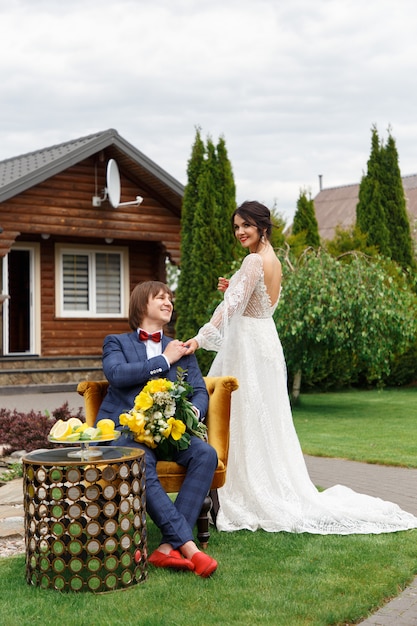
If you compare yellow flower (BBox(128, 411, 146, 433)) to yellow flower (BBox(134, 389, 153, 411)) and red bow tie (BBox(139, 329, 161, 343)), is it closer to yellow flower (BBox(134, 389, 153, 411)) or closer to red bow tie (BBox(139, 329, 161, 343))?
yellow flower (BBox(134, 389, 153, 411))

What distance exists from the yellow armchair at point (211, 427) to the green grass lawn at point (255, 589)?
0.80 ft

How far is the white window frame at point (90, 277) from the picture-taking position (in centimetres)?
1788

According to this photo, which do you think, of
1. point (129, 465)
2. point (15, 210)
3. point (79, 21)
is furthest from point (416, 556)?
point (15, 210)

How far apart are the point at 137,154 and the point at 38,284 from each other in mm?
3338

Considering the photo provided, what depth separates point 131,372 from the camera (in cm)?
492

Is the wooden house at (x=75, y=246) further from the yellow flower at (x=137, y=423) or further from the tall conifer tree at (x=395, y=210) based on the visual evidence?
the yellow flower at (x=137, y=423)

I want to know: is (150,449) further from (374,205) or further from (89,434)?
(374,205)

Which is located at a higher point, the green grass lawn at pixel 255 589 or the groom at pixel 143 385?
the groom at pixel 143 385

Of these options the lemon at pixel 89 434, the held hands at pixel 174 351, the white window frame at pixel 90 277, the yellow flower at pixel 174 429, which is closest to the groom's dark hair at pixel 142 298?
the held hands at pixel 174 351

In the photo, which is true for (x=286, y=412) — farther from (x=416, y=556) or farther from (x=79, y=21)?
(x=79, y=21)

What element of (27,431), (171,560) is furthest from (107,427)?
(27,431)

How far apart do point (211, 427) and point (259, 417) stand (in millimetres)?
430

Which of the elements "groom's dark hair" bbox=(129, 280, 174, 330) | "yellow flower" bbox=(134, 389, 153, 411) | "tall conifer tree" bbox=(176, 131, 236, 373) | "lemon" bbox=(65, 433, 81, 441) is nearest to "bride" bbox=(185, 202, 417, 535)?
"groom's dark hair" bbox=(129, 280, 174, 330)

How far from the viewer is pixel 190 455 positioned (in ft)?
15.7
